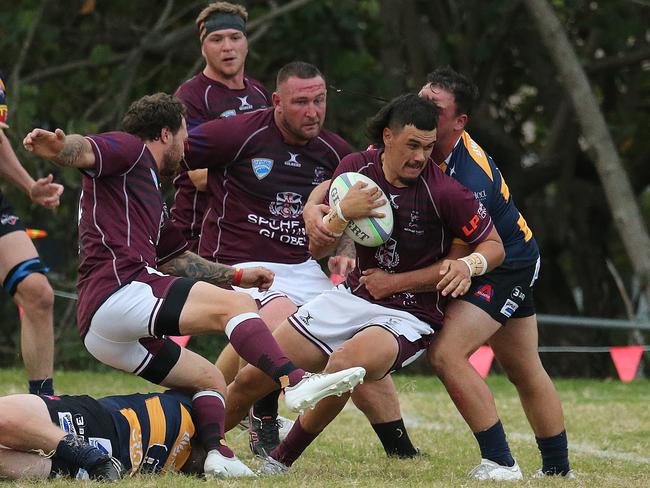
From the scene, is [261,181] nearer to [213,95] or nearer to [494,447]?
[213,95]

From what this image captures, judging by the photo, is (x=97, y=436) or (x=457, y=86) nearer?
(x=97, y=436)

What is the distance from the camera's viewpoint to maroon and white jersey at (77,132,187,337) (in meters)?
5.35

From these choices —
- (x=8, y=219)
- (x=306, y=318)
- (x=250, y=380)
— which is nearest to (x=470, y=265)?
(x=306, y=318)

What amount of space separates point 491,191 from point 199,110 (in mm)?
2311

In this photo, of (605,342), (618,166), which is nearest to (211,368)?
(618,166)

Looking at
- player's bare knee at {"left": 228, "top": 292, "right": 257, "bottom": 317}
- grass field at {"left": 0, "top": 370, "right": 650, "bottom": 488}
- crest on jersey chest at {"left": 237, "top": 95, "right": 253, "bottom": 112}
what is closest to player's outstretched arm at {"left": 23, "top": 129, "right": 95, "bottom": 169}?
player's bare knee at {"left": 228, "top": 292, "right": 257, "bottom": 317}

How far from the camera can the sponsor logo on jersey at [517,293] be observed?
19.0 feet

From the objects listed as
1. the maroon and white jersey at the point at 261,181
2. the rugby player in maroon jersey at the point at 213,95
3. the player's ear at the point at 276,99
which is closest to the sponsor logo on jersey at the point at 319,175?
the maroon and white jersey at the point at 261,181

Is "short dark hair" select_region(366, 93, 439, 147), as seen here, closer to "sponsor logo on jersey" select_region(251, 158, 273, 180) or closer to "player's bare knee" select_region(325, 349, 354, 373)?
"player's bare knee" select_region(325, 349, 354, 373)

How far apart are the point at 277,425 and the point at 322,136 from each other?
1.70 m

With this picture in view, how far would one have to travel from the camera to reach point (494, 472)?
5566 millimetres

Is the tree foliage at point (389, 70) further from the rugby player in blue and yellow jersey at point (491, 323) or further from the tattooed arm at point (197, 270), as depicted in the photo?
the rugby player in blue and yellow jersey at point (491, 323)

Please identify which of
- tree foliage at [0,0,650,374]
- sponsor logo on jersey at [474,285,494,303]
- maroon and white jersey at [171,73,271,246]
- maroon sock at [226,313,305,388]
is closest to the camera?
maroon sock at [226,313,305,388]

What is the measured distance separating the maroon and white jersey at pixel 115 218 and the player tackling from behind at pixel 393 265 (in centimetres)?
81
